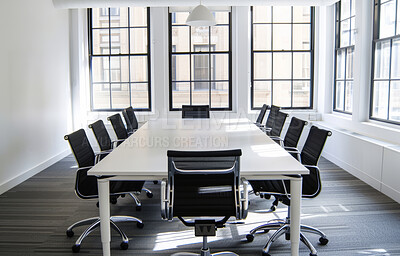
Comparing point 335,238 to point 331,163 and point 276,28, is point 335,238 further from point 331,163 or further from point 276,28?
point 276,28

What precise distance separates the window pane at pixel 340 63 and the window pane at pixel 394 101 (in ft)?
5.80

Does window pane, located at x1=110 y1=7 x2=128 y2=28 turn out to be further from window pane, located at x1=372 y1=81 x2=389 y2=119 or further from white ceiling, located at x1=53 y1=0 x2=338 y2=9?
window pane, located at x1=372 y1=81 x2=389 y2=119

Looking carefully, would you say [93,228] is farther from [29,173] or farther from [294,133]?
[29,173]

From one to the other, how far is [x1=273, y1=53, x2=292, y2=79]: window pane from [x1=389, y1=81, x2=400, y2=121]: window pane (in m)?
2.92

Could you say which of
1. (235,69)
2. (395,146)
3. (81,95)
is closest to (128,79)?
(81,95)

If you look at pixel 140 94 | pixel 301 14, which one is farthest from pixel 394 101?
pixel 140 94

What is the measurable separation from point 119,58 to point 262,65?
2876 mm

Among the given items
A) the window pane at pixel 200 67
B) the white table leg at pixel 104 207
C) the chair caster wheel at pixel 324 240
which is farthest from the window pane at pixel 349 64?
the white table leg at pixel 104 207

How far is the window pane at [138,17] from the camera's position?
788 cm

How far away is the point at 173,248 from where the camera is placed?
11.1 ft

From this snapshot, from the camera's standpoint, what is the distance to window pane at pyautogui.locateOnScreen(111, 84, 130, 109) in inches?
319

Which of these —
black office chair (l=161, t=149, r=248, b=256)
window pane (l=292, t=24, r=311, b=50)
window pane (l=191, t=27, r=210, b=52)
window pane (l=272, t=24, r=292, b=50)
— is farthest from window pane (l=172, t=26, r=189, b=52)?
black office chair (l=161, t=149, r=248, b=256)

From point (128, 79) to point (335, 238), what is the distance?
5.60m

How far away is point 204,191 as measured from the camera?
2.67 meters
